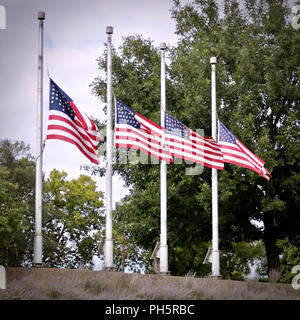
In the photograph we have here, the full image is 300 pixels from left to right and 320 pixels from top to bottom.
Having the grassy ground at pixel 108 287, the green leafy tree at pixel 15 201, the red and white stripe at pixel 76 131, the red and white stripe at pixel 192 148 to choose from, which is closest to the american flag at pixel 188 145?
the red and white stripe at pixel 192 148

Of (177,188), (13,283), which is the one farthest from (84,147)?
(177,188)

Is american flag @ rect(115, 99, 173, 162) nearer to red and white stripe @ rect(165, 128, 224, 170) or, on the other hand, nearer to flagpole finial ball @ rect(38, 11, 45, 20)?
red and white stripe @ rect(165, 128, 224, 170)

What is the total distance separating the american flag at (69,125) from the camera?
17.2 m

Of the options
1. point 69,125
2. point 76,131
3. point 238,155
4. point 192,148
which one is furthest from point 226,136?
point 69,125

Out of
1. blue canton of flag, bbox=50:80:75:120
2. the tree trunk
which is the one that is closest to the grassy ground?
blue canton of flag, bbox=50:80:75:120

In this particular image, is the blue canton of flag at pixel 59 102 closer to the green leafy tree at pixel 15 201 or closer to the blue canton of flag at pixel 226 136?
the blue canton of flag at pixel 226 136

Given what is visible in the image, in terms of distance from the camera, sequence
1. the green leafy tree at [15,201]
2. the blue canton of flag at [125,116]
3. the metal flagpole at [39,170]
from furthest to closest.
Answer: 1. the green leafy tree at [15,201]
2. the blue canton of flag at [125,116]
3. the metal flagpole at [39,170]

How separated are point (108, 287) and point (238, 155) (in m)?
7.79

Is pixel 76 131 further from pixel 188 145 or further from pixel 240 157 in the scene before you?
pixel 240 157

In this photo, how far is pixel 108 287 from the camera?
49.3 ft

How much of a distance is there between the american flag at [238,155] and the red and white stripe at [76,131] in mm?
4659

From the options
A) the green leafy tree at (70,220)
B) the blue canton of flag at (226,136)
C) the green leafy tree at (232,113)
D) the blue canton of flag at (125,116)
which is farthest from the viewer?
the green leafy tree at (70,220)

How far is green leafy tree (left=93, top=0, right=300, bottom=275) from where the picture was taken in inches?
1075
